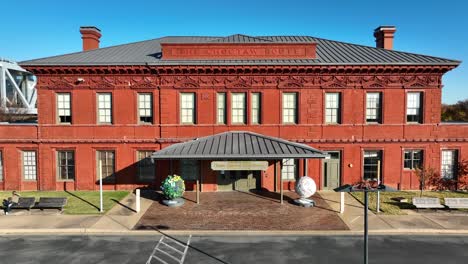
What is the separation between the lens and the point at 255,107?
19453mm

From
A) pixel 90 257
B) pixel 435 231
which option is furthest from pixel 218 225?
pixel 435 231

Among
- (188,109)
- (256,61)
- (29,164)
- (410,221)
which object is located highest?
(256,61)

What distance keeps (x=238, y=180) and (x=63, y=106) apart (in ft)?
43.2

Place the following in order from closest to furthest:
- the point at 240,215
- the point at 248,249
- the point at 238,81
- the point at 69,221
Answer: the point at 248,249 < the point at 69,221 < the point at 240,215 < the point at 238,81

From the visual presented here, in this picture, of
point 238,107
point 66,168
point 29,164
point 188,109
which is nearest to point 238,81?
point 238,107

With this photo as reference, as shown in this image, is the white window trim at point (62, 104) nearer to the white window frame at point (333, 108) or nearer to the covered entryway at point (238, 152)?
the covered entryway at point (238, 152)

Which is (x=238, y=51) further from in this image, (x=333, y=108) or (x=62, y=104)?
(x=62, y=104)

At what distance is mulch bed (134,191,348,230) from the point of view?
1300cm

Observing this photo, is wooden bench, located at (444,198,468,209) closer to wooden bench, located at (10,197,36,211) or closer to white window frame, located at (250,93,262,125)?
white window frame, located at (250,93,262,125)

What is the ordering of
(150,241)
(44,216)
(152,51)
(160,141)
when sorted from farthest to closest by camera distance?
(152,51) < (160,141) < (44,216) < (150,241)

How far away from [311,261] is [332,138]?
11.0m

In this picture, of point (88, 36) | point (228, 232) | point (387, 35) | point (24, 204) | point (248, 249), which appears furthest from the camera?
point (88, 36)

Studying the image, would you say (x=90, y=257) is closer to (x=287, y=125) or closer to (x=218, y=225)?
(x=218, y=225)

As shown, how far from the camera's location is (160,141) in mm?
19172
